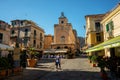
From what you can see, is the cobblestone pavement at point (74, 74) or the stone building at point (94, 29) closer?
the cobblestone pavement at point (74, 74)

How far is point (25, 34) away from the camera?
152 ft

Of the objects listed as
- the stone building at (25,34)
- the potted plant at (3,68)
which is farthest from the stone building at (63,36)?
the potted plant at (3,68)

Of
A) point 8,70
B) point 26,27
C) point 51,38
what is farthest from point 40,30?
point 8,70

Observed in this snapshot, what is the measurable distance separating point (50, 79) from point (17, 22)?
41659 millimetres

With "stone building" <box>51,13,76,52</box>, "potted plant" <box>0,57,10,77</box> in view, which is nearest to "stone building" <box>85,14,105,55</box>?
"stone building" <box>51,13,76,52</box>

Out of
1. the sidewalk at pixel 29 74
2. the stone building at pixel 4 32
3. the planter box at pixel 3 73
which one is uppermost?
the stone building at pixel 4 32

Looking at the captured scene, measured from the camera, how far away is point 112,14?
53.3ft

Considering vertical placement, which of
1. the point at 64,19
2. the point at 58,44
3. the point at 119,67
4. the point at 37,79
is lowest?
the point at 37,79

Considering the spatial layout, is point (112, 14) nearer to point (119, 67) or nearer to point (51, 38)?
point (119, 67)

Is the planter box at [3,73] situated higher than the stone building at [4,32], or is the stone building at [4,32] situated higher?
the stone building at [4,32]

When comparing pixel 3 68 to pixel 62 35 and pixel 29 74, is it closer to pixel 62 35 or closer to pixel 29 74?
pixel 29 74

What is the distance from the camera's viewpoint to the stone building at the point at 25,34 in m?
45.8

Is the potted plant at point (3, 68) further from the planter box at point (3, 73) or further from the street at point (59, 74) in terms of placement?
the street at point (59, 74)

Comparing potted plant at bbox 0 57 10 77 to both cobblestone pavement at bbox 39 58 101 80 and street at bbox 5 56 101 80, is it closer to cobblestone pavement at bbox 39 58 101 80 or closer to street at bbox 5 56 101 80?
street at bbox 5 56 101 80
